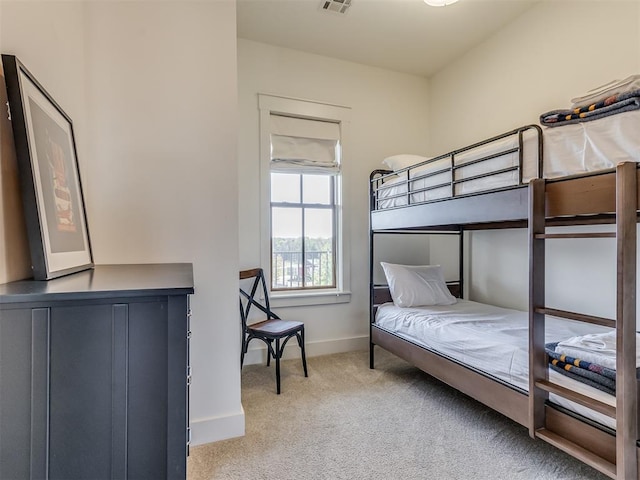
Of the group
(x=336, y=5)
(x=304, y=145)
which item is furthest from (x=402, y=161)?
(x=336, y=5)

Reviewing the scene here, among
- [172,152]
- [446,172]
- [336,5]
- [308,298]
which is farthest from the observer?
[308,298]

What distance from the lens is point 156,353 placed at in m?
0.84

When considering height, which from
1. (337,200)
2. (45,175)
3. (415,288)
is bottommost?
(415,288)

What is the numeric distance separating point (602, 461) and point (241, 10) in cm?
361

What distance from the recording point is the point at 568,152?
1590 mm

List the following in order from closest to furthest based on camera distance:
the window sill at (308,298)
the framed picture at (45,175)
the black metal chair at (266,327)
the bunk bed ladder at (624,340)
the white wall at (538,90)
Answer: the framed picture at (45,175)
the bunk bed ladder at (624,340)
the white wall at (538,90)
the black metal chair at (266,327)
the window sill at (308,298)

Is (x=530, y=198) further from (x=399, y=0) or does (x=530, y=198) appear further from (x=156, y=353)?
(x=399, y=0)

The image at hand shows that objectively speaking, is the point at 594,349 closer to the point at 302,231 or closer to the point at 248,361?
the point at 302,231

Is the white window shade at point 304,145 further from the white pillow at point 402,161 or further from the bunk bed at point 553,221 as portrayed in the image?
the bunk bed at point 553,221

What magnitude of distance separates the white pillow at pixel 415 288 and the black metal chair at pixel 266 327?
0.95 m

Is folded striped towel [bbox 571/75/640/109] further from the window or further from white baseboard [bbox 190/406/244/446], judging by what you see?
white baseboard [bbox 190/406/244/446]

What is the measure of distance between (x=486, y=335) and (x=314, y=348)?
1.81 metres

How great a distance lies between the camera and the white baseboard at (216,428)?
190cm

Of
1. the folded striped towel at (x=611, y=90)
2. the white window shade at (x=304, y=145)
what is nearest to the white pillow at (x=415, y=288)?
the white window shade at (x=304, y=145)
